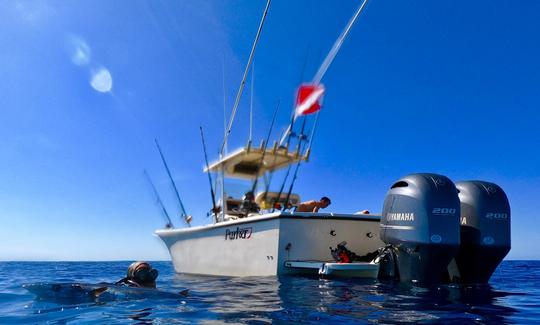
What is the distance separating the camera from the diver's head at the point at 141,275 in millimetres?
5359

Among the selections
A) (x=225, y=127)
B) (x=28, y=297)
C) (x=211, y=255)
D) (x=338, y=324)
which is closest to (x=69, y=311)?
(x=28, y=297)

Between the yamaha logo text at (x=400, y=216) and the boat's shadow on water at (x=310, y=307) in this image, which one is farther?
the yamaha logo text at (x=400, y=216)

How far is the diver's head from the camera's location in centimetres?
536

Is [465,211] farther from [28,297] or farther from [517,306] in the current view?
[28,297]

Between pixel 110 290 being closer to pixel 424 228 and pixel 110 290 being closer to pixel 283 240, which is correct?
pixel 283 240

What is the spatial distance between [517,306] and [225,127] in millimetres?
8888

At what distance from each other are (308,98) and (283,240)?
337 cm

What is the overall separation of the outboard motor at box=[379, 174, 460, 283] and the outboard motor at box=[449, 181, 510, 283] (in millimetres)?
653

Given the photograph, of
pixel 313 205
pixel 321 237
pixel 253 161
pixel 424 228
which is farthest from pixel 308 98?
pixel 424 228

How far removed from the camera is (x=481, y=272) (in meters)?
6.63

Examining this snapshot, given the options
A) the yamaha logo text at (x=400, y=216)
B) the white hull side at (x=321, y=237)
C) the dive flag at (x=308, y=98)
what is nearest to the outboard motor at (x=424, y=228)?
the yamaha logo text at (x=400, y=216)

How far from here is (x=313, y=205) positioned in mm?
8859

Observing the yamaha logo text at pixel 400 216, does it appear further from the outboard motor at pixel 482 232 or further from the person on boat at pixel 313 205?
the person on boat at pixel 313 205

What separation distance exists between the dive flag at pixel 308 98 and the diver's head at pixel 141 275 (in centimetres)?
521
